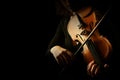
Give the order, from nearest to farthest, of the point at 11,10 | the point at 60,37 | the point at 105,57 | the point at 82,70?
the point at 105,57, the point at 82,70, the point at 60,37, the point at 11,10

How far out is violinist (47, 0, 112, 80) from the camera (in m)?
1.71

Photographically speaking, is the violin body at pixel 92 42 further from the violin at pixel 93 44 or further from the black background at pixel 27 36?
the black background at pixel 27 36

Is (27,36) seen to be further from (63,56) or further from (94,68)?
(94,68)

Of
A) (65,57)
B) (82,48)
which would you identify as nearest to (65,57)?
(65,57)

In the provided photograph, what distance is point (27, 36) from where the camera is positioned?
2.28 metres

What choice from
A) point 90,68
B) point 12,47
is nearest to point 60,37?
point 90,68

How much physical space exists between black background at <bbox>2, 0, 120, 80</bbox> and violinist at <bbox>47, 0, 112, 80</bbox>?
40 centimetres

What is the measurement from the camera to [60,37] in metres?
1.95

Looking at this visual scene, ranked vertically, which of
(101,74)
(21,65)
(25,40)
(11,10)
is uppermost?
(11,10)

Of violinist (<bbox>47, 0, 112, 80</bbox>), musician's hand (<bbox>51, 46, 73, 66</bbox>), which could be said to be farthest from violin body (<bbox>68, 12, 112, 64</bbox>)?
musician's hand (<bbox>51, 46, 73, 66</bbox>)

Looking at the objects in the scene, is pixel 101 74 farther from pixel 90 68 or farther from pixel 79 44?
pixel 79 44

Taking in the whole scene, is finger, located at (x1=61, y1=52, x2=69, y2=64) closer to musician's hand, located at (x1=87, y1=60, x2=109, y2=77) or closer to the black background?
musician's hand, located at (x1=87, y1=60, x2=109, y2=77)

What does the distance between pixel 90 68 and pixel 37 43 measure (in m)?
0.72

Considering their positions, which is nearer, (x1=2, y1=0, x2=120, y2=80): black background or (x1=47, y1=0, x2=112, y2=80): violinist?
(x1=47, y1=0, x2=112, y2=80): violinist
